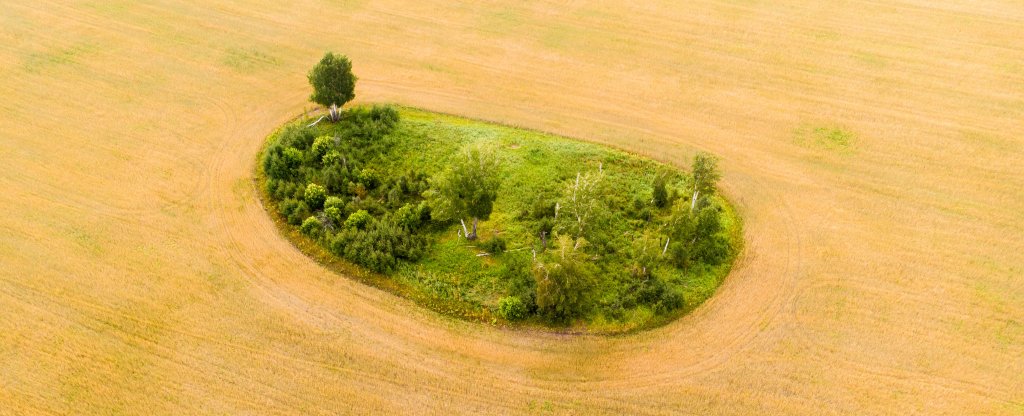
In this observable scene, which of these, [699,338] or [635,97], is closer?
[699,338]

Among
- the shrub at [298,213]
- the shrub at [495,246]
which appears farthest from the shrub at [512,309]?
the shrub at [298,213]

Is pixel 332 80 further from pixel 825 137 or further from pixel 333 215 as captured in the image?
pixel 825 137

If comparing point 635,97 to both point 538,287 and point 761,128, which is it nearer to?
point 761,128

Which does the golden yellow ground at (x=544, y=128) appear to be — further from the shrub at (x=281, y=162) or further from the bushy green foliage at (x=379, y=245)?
the shrub at (x=281, y=162)

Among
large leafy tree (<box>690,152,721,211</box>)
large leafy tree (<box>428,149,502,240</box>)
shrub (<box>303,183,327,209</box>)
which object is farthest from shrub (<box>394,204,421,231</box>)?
large leafy tree (<box>690,152,721,211</box>)

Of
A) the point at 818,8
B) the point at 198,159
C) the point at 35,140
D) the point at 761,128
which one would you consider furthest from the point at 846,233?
the point at 35,140
